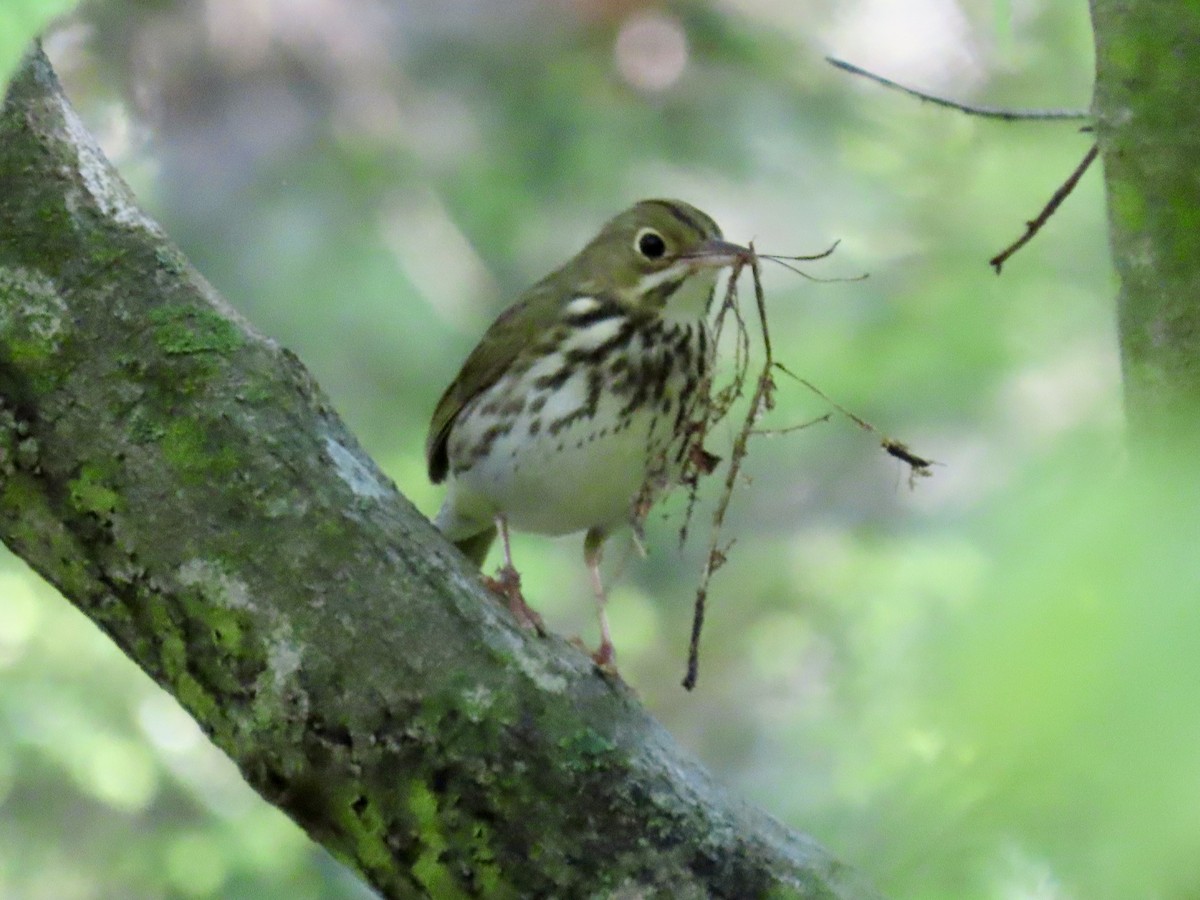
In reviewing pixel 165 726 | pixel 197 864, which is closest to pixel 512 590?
pixel 197 864

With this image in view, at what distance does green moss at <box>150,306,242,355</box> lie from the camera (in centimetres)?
202

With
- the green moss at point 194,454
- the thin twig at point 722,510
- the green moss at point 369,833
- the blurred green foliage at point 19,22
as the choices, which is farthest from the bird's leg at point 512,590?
the blurred green foliage at point 19,22

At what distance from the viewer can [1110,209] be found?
1749 mm

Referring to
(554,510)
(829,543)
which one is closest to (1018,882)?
(554,510)

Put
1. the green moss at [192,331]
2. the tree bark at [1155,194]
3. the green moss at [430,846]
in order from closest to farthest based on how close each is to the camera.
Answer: the tree bark at [1155,194] → the green moss at [430,846] → the green moss at [192,331]

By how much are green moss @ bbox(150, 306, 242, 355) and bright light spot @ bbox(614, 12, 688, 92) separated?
466 centimetres

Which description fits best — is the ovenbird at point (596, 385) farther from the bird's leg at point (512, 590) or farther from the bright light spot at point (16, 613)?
the bright light spot at point (16, 613)

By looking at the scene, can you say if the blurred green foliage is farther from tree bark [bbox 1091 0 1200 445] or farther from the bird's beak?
the bird's beak

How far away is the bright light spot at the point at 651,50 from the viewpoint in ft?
21.4

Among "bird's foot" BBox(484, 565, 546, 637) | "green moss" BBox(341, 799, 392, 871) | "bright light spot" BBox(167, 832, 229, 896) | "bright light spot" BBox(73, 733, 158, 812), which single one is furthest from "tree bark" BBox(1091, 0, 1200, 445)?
"bright light spot" BBox(73, 733, 158, 812)

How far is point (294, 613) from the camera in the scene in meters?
1.93

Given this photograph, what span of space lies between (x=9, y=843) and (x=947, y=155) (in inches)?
169

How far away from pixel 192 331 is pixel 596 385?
1.34 metres

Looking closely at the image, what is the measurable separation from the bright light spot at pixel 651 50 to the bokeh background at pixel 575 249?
0.02 meters
